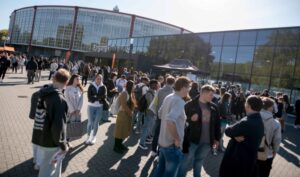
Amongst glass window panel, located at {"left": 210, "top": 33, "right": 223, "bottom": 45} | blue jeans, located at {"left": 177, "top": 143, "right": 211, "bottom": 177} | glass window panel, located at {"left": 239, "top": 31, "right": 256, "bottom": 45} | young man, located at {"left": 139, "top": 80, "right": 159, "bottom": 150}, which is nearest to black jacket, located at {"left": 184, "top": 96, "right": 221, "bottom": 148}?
blue jeans, located at {"left": 177, "top": 143, "right": 211, "bottom": 177}

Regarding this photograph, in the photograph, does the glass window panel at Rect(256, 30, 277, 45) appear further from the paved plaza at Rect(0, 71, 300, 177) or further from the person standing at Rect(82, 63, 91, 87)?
the paved plaza at Rect(0, 71, 300, 177)

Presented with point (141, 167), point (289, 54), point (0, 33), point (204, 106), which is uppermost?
point (0, 33)

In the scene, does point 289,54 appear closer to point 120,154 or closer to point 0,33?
point 120,154

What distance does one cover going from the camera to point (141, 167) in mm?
6145

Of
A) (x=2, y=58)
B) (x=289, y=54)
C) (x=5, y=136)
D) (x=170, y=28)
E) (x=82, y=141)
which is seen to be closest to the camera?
(x=5, y=136)

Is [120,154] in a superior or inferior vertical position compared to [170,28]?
inferior

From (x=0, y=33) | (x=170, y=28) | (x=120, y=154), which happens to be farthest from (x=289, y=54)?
(x=0, y=33)

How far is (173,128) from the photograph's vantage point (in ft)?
12.5

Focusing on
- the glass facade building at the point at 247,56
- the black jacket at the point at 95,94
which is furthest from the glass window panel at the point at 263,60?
the black jacket at the point at 95,94

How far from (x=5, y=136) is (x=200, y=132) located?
196 inches

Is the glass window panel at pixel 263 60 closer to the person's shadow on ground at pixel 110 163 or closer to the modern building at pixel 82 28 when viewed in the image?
the person's shadow on ground at pixel 110 163

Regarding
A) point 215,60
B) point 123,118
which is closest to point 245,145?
point 123,118

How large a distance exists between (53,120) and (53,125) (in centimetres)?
6

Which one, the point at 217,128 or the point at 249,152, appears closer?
the point at 249,152
